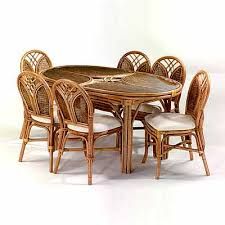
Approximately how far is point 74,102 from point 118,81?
2.49 feet

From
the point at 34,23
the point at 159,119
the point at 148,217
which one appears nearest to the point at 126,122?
the point at 159,119

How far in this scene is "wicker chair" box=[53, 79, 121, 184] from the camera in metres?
3.96

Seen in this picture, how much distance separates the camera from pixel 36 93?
4.22 meters

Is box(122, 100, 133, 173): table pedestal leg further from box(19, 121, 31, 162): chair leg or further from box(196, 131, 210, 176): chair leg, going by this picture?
box(19, 121, 31, 162): chair leg

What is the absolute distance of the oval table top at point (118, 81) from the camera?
417 cm

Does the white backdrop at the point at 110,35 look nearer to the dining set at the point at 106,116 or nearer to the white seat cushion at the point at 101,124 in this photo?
the dining set at the point at 106,116

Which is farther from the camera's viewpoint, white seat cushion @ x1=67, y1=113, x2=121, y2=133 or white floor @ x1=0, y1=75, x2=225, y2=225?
white seat cushion @ x1=67, y1=113, x2=121, y2=133

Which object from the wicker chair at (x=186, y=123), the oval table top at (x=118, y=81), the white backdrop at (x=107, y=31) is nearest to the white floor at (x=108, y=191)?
the wicker chair at (x=186, y=123)

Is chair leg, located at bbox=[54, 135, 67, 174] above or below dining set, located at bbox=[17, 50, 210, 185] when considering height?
below

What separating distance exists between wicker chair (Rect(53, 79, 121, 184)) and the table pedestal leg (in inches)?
3.6

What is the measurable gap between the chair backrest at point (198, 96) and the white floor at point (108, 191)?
491mm

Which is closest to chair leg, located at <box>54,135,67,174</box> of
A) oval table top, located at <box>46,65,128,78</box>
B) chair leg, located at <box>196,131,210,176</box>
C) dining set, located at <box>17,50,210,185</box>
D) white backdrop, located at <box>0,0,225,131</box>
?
dining set, located at <box>17,50,210,185</box>

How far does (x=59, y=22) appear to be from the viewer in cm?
830

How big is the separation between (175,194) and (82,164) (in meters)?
0.97
